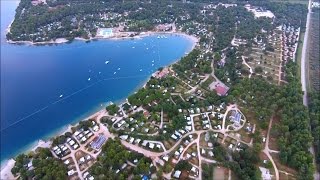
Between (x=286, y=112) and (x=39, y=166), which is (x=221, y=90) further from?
(x=39, y=166)

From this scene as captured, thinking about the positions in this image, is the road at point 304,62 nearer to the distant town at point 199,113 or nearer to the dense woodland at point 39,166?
the distant town at point 199,113

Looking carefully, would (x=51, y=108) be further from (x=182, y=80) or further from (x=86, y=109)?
(x=182, y=80)

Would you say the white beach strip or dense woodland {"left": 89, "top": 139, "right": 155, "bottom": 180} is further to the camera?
the white beach strip

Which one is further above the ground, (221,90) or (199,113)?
(221,90)

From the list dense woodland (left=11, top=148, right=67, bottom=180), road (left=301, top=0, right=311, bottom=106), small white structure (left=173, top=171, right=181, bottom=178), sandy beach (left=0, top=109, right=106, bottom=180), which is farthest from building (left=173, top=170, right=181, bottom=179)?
road (left=301, top=0, right=311, bottom=106)

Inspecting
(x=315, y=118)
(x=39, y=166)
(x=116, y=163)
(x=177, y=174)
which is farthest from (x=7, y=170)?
(x=315, y=118)

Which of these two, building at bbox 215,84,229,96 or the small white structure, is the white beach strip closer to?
the small white structure

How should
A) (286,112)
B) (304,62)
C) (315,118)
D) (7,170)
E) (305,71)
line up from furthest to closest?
(304,62), (305,71), (286,112), (315,118), (7,170)

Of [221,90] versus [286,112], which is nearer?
[286,112]

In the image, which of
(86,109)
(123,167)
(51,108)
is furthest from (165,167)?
(51,108)
